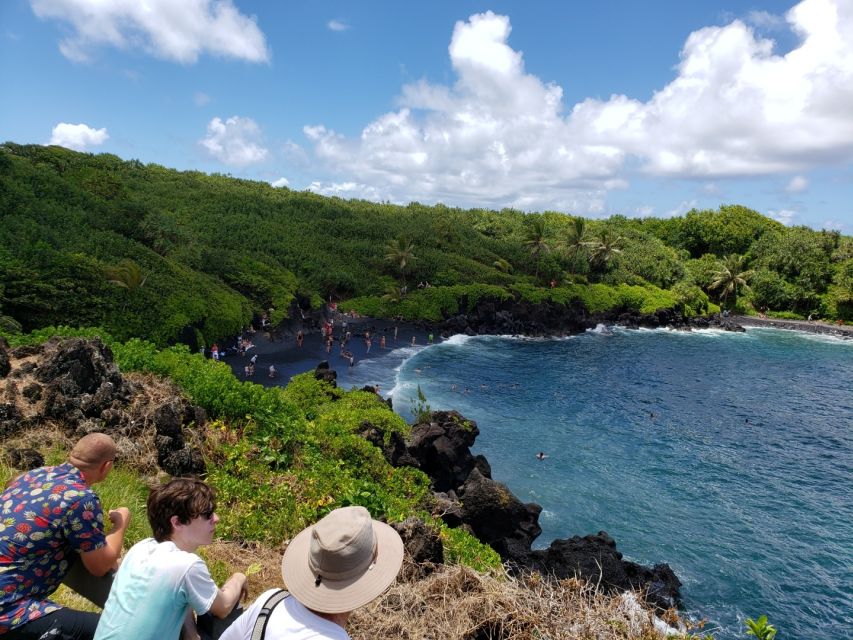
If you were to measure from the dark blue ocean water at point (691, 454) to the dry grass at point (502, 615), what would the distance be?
1482cm

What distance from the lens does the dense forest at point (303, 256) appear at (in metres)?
33.2

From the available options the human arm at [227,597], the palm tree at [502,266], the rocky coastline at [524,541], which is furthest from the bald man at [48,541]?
→ the palm tree at [502,266]

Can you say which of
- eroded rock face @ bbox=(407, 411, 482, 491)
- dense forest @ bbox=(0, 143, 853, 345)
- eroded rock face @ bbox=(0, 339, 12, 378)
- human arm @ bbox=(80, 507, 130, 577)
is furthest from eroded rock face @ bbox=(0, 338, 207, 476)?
dense forest @ bbox=(0, 143, 853, 345)

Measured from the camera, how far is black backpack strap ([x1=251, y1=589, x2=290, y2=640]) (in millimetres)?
3080

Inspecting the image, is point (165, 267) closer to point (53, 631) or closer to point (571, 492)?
point (571, 492)

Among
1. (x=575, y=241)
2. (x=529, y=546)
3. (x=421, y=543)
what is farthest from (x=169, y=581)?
(x=575, y=241)

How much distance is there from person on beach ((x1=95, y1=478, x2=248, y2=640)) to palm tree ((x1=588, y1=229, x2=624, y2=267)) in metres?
78.2

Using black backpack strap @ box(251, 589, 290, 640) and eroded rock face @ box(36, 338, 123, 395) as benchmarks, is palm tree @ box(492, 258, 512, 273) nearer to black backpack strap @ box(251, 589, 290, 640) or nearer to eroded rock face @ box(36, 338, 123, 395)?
eroded rock face @ box(36, 338, 123, 395)

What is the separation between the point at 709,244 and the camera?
10125cm

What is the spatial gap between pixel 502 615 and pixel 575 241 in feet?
244

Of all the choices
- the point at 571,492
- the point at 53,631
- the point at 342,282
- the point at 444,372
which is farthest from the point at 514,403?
the point at 53,631

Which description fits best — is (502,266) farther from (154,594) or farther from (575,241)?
(154,594)

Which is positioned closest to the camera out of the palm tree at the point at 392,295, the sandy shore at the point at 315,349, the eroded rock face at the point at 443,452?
the eroded rock face at the point at 443,452

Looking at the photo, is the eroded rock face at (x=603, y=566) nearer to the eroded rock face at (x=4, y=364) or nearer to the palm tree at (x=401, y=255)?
the eroded rock face at (x=4, y=364)
